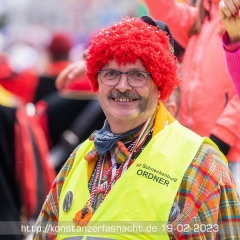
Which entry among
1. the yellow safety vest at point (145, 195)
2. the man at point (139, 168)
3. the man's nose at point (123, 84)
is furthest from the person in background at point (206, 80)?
the man's nose at point (123, 84)

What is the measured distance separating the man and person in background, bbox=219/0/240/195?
26 centimetres

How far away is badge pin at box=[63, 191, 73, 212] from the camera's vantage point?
315 centimetres

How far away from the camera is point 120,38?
10.2 ft

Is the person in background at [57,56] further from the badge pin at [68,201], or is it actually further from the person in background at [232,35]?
the person in background at [232,35]

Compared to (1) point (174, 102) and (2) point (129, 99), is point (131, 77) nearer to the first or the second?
(2) point (129, 99)

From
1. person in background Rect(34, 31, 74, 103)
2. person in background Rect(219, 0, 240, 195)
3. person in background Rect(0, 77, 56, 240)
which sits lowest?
person in background Rect(0, 77, 56, 240)

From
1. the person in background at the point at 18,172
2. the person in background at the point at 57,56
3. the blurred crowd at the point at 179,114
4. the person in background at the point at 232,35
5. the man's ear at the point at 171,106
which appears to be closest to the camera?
the person in background at the point at 232,35

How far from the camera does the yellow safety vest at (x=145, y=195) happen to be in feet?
9.56

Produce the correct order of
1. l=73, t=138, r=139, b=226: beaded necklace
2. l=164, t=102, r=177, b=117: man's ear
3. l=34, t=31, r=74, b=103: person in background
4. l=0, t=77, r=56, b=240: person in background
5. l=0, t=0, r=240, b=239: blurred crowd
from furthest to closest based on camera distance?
1. l=34, t=31, r=74, b=103: person in background
2. l=0, t=77, r=56, b=240: person in background
3. l=0, t=0, r=240, b=239: blurred crowd
4. l=164, t=102, r=177, b=117: man's ear
5. l=73, t=138, r=139, b=226: beaded necklace

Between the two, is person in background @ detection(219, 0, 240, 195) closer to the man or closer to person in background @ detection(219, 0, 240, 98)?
person in background @ detection(219, 0, 240, 98)

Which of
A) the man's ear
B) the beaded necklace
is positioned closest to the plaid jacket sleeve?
the beaded necklace

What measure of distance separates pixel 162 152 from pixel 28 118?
2.01 m

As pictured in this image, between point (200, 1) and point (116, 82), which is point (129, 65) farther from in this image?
point (200, 1)

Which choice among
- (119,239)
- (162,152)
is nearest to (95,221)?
(119,239)
